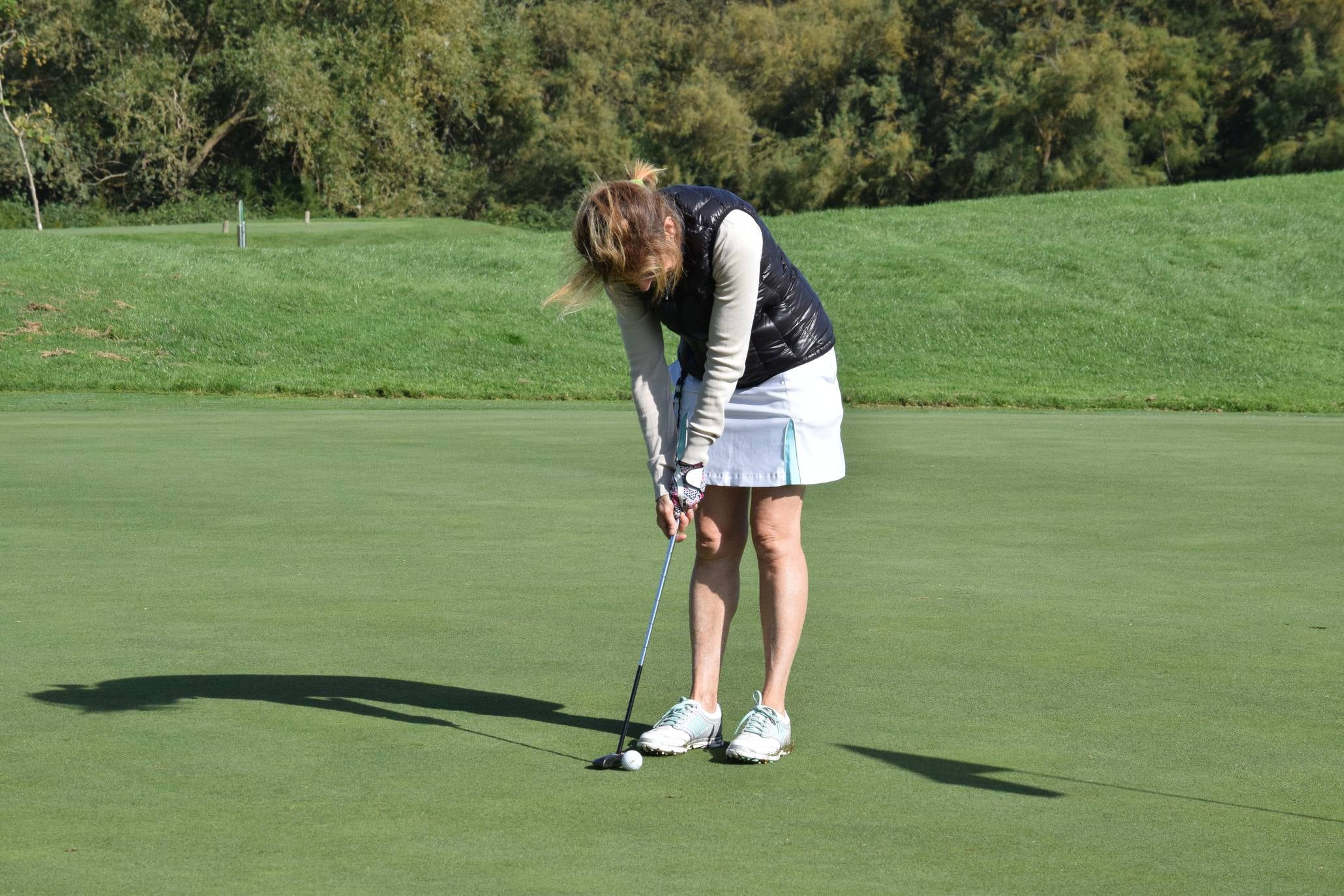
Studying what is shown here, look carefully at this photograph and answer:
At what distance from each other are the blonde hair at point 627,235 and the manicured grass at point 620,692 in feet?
4.06

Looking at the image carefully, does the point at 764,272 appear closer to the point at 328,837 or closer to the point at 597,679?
the point at 597,679

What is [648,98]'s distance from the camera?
196 ft

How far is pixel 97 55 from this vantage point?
1837 inches

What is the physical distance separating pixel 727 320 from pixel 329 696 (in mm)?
1654

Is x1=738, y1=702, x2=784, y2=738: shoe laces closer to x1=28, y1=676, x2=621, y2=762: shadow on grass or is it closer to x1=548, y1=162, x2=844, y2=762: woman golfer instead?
x1=548, y1=162, x2=844, y2=762: woman golfer

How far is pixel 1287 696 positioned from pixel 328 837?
→ 288cm

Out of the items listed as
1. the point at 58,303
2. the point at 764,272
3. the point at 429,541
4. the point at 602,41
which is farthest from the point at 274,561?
the point at 602,41

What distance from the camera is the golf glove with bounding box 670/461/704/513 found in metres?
4.40

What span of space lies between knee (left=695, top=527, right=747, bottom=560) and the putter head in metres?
0.73

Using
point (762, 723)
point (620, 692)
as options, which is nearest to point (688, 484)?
point (762, 723)

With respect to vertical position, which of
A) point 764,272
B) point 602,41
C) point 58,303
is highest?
point 602,41

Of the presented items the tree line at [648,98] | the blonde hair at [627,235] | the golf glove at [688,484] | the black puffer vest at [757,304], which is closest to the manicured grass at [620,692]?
the golf glove at [688,484]

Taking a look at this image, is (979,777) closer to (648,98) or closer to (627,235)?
(627,235)

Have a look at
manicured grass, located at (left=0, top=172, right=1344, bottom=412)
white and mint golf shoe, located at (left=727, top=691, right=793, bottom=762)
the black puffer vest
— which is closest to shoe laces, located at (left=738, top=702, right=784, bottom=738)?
white and mint golf shoe, located at (left=727, top=691, right=793, bottom=762)
